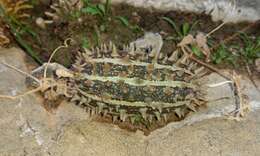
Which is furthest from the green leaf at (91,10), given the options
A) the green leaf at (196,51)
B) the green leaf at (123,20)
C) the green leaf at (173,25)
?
the green leaf at (196,51)

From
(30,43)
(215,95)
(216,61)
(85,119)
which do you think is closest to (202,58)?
(216,61)

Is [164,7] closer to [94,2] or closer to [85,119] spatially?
[94,2]

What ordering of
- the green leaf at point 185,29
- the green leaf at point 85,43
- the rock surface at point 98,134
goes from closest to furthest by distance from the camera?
the rock surface at point 98,134 < the green leaf at point 85,43 < the green leaf at point 185,29

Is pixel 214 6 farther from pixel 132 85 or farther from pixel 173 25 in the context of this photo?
pixel 132 85

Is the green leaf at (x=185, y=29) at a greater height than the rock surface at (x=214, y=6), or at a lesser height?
lesser

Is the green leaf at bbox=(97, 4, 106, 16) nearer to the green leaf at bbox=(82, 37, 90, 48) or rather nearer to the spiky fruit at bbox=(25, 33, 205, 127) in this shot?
the green leaf at bbox=(82, 37, 90, 48)

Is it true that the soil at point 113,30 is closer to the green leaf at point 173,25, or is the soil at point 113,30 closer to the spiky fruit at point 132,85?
the green leaf at point 173,25

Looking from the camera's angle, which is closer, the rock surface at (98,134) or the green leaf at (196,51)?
the rock surface at (98,134)
